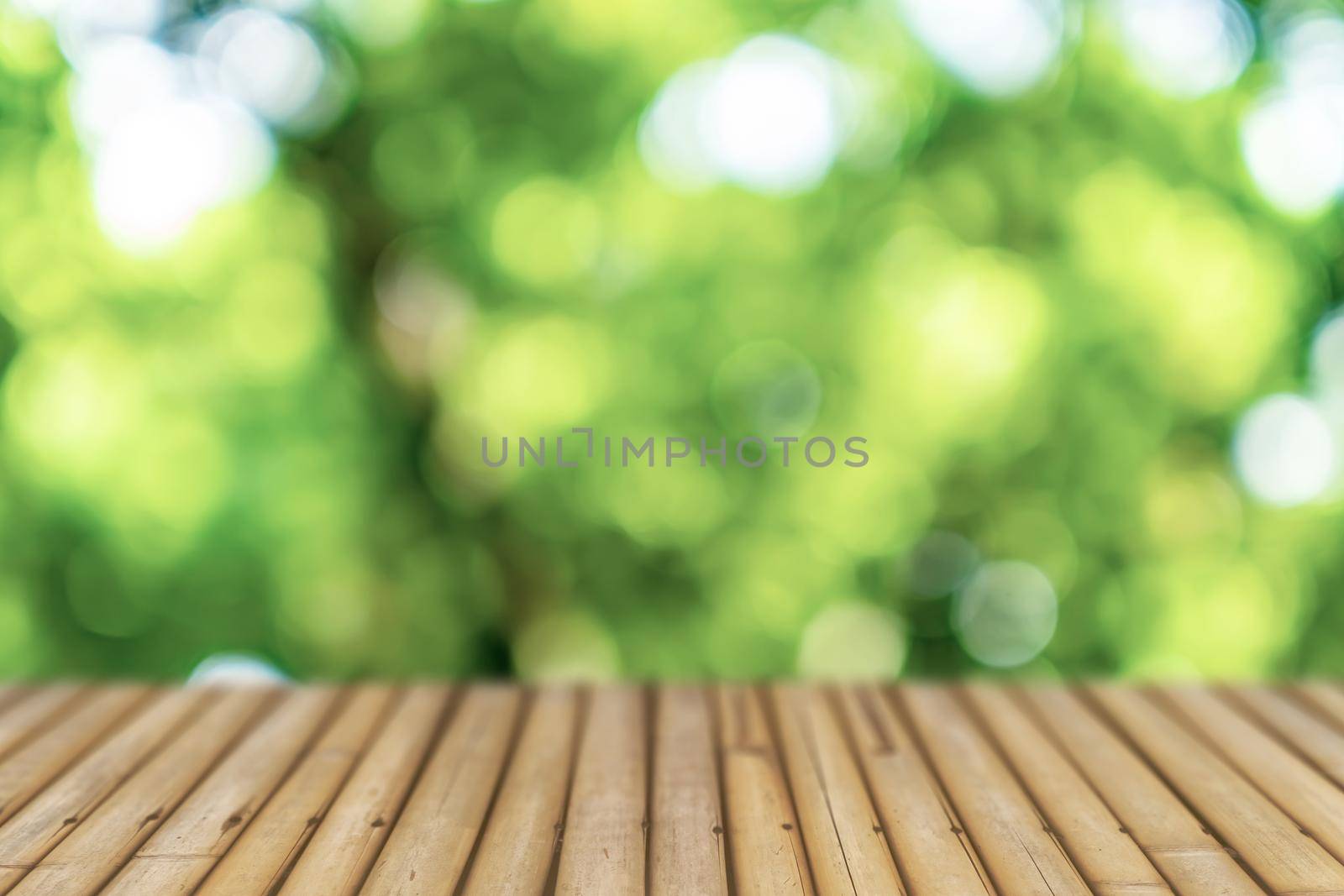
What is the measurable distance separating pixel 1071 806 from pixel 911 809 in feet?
0.55

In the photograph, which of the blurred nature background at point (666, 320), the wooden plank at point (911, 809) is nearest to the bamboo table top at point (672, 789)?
the wooden plank at point (911, 809)

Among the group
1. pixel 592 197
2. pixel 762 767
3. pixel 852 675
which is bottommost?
pixel 852 675

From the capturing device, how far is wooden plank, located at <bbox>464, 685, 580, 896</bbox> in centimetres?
97

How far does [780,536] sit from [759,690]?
760mm

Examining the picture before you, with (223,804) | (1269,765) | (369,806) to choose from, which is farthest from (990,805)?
(223,804)

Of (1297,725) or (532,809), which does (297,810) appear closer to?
(532,809)

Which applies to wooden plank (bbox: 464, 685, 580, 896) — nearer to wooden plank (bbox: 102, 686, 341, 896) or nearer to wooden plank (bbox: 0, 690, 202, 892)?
wooden plank (bbox: 102, 686, 341, 896)

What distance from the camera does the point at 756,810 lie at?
1.10 metres

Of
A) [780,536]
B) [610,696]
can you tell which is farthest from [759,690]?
[780,536]

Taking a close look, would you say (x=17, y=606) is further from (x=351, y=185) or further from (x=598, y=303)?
(x=598, y=303)

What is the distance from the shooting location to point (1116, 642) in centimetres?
225

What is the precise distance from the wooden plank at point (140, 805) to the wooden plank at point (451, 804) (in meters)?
0.25

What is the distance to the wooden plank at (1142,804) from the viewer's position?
3.22ft

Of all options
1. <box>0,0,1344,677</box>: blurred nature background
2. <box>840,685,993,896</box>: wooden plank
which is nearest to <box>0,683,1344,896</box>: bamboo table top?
<box>840,685,993,896</box>: wooden plank
